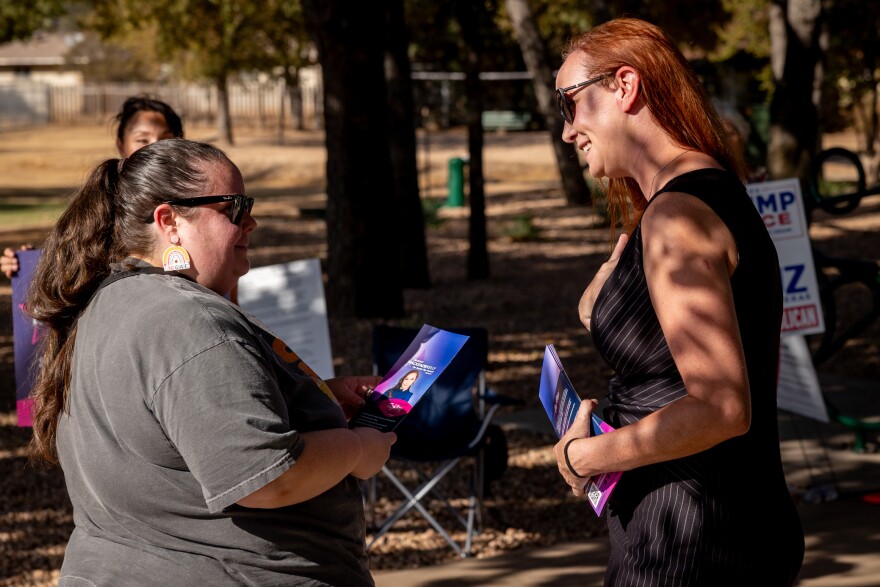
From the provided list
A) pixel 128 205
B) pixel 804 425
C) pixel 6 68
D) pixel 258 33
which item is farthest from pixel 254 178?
pixel 6 68

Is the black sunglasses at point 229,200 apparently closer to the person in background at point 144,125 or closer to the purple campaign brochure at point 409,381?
the purple campaign brochure at point 409,381

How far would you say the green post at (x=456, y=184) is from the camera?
21494mm

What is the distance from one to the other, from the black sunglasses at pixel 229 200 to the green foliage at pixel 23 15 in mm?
Answer: 24143

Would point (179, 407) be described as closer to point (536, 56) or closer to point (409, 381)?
point (409, 381)

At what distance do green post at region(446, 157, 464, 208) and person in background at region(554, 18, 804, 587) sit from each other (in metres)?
19.0

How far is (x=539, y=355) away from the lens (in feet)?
31.0

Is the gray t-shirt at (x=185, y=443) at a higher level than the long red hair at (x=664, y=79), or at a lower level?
lower

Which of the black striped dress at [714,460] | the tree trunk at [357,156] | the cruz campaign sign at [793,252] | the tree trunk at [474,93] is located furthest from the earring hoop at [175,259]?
the tree trunk at [474,93]

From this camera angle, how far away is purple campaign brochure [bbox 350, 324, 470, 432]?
254 cm

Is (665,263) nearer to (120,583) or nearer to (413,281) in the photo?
(120,583)

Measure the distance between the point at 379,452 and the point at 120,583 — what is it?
571 millimetres

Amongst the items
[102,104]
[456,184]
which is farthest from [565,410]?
[102,104]

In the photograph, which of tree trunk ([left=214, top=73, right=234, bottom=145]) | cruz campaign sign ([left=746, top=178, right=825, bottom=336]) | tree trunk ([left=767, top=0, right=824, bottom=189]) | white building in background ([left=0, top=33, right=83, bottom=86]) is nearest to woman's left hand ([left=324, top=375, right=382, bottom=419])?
cruz campaign sign ([left=746, top=178, right=825, bottom=336])

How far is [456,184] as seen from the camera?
2191 cm
